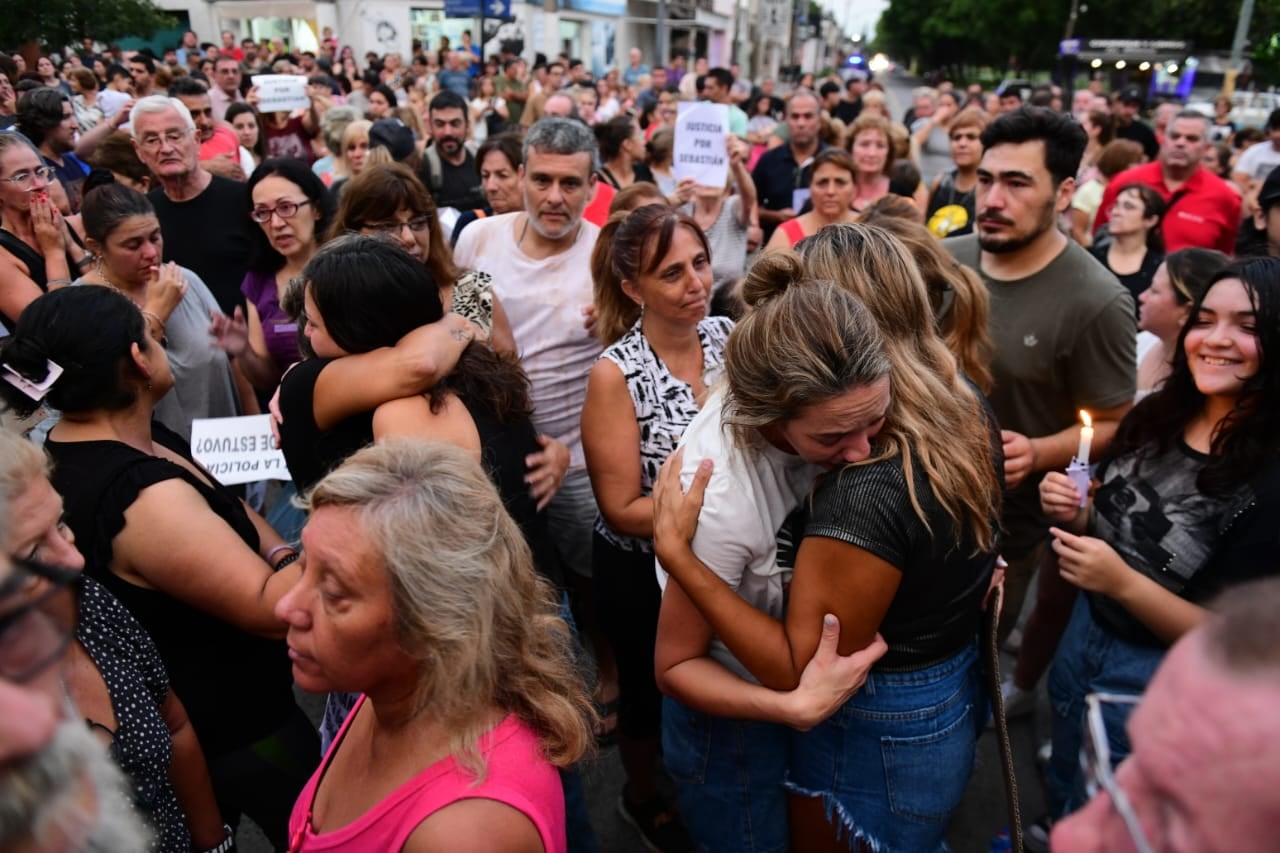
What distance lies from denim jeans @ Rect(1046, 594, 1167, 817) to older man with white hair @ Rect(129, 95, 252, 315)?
3.91 m

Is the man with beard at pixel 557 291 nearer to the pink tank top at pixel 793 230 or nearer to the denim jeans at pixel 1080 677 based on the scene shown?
the pink tank top at pixel 793 230

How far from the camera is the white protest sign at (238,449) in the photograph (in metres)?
2.99

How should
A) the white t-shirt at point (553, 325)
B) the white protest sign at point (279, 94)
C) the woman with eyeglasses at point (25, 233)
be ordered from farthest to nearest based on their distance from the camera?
the white protest sign at point (279, 94), the woman with eyeglasses at point (25, 233), the white t-shirt at point (553, 325)

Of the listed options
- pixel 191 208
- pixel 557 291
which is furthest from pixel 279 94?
pixel 557 291

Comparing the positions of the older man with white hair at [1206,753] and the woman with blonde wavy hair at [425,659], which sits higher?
the older man with white hair at [1206,753]

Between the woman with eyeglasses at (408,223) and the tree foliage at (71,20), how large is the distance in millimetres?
13216

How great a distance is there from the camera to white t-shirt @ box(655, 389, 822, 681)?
5.44ft

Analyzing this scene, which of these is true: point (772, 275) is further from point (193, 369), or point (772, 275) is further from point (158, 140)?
point (158, 140)

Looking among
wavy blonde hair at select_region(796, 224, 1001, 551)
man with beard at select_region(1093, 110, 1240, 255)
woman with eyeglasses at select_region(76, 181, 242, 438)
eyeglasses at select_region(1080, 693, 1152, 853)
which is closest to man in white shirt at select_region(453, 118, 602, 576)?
woman with eyeglasses at select_region(76, 181, 242, 438)

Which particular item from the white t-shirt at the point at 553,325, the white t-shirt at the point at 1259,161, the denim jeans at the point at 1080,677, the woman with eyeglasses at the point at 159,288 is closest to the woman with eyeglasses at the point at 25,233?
the woman with eyeglasses at the point at 159,288

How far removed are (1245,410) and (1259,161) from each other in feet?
20.4

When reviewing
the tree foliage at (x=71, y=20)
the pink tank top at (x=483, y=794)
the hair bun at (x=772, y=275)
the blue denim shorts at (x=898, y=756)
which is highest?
the tree foliage at (x=71, y=20)

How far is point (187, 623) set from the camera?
1854mm

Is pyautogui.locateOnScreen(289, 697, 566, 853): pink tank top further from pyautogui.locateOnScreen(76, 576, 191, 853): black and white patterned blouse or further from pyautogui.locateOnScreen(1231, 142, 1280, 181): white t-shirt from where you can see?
pyautogui.locateOnScreen(1231, 142, 1280, 181): white t-shirt
